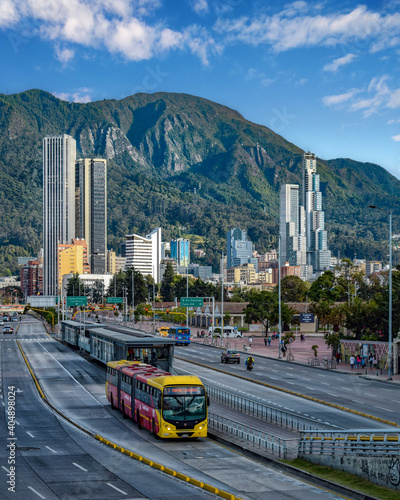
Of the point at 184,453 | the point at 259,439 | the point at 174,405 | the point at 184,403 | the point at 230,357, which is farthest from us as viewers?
the point at 230,357

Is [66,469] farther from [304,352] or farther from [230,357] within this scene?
[304,352]

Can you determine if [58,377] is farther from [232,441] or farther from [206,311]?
[206,311]

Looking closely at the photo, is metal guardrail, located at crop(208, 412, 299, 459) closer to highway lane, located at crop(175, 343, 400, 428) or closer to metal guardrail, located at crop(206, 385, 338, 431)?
metal guardrail, located at crop(206, 385, 338, 431)

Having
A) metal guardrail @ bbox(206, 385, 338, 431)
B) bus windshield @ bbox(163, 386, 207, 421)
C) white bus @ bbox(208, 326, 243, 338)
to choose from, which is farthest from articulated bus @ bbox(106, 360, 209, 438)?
white bus @ bbox(208, 326, 243, 338)

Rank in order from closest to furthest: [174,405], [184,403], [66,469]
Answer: [66,469] < [174,405] < [184,403]

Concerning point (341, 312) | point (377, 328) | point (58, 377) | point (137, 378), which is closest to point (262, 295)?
point (341, 312)

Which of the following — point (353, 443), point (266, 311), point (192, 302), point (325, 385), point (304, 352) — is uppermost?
point (192, 302)

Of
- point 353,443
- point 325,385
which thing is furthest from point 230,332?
point 353,443
